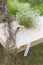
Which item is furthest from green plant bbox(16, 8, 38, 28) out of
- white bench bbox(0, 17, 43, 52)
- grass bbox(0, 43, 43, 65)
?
grass bbox(0, 43, 43, 65)

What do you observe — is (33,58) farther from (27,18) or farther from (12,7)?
(12,7)

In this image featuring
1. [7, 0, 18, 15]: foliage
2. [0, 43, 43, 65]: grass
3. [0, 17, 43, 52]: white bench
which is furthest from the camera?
[7, 0, 18, 15]: foliage

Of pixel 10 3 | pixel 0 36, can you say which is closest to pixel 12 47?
pixel 0 36

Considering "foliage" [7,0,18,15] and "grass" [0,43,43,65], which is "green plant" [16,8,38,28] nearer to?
"grass" [0,43,43,65]

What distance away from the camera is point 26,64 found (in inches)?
82.0

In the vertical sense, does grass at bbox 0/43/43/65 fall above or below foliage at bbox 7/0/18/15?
below

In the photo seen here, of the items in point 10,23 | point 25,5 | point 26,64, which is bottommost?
point 26,64

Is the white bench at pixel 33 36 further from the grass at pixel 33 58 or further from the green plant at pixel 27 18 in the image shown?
the grass at pixel 33 58

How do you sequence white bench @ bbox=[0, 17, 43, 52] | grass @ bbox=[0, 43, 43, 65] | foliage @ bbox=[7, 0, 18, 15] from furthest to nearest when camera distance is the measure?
foliage @ bbox=[7, 0, 18, 15] → grass @ bbox=[0, 43, 43, 65] → white bench @ bbox=[0, 17, 43, 52]

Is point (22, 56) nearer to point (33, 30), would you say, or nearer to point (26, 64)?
point (26, 64)

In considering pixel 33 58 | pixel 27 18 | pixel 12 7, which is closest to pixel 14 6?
pixel 12 7

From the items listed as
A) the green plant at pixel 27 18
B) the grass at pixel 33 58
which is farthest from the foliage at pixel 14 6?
the grass at pixel 33 58

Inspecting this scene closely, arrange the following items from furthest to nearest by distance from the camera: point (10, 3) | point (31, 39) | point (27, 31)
Result: point (10, 3) → point (27, 31) → point (31, 39)

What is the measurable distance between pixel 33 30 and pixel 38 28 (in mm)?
80
